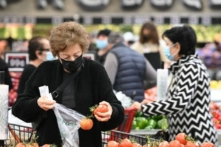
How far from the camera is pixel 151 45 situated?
449 inches

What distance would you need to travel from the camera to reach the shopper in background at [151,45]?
11266mm

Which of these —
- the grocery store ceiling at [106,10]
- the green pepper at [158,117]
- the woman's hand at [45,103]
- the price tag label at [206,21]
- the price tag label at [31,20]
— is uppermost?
the grocery store ceiling at [106,10]

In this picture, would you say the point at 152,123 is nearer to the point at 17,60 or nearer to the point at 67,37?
the point at 67,37

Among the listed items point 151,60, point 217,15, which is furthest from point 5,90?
point 217,15

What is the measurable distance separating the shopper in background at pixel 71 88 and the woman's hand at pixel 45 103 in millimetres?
66

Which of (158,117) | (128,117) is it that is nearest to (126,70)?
(158,117)

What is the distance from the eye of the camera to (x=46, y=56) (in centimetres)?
855

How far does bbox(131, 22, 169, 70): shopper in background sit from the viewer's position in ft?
37.0

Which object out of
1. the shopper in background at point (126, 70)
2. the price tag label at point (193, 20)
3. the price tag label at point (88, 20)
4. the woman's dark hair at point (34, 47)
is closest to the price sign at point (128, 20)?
the price tag label at point (88, 20)

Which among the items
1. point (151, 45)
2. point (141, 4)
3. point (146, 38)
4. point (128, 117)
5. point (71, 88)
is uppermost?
point (141, 4)

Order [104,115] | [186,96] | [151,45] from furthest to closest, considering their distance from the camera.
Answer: [151,45] → [186,96] → [104,115]

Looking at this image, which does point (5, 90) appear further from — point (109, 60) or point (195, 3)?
point (195, 3)

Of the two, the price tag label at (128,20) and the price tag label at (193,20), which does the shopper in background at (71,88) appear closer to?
the price tag label at (193,20)

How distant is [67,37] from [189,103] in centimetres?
174
